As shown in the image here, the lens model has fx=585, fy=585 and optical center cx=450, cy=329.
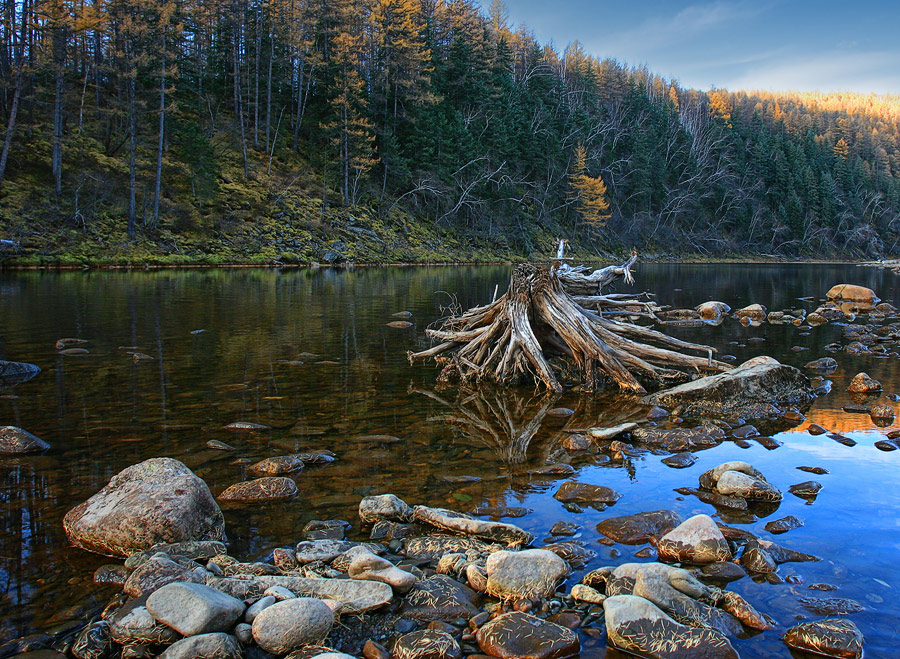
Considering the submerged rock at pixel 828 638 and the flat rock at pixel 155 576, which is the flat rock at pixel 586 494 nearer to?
the submerged rock at pixel 828 638

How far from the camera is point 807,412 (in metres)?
8.84

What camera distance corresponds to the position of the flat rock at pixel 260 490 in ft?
17.8

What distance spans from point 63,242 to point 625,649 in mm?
38580

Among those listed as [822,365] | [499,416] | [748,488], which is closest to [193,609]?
[748,488]

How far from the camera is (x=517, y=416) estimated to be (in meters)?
8.55

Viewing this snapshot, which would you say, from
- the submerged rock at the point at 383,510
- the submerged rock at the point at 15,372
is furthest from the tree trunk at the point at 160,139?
the submerged rock at the point at 383,510

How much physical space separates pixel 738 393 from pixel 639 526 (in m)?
4.99

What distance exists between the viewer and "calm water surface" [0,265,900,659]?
421 centimetres

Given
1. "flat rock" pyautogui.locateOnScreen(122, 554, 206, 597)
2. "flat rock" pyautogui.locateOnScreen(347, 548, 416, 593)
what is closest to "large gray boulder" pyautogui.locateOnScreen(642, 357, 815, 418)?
"flat rock" pyautogui.locateOnScreen(347, 548, 416, 593)

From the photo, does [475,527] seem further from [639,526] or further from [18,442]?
[18,442]

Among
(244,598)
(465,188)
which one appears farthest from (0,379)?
(465,188)

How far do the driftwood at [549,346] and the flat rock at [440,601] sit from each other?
6396mm

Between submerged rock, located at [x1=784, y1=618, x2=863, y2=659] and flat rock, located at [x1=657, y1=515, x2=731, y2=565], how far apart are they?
0.87 metres

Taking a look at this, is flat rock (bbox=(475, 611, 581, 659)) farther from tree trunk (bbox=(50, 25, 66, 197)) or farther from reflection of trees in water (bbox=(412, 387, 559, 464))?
tree trunk (bbox=(50, 25, 66, 197))
